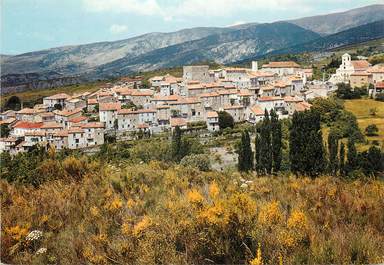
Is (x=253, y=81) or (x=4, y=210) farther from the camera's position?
(x=253, y=81)

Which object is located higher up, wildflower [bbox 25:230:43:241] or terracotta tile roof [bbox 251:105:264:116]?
wildflower [bbox 25:230:43:241]

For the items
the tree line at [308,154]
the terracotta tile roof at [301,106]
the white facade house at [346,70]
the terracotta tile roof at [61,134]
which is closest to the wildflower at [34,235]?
the tree line at [308,154]

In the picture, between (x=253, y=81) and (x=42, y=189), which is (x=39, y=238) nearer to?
(x=42, y=189)

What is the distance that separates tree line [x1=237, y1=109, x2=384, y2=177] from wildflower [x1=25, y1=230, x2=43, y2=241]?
1306 centimetres

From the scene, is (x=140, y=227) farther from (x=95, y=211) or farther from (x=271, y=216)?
(x=271, y=216)

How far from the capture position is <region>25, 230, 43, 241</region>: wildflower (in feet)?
10.9

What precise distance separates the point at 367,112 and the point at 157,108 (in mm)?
16766

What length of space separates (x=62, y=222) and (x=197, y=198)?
125 cm

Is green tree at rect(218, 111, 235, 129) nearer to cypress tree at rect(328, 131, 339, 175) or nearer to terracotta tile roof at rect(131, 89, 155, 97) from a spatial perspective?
terracotta tile roof at rect(131, 89, 155, 97)

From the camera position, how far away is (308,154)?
1792 cm

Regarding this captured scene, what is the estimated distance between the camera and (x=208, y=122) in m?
35.4

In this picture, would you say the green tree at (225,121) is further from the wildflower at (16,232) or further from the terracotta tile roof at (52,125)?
the wildflower at (16,232)

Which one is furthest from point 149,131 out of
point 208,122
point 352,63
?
point 352,63

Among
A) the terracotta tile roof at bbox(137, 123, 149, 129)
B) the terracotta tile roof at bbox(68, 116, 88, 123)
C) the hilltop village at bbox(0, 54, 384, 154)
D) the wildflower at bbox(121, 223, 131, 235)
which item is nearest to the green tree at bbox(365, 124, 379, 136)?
the hilltop village at bbox(0, 54, 384, 154)
